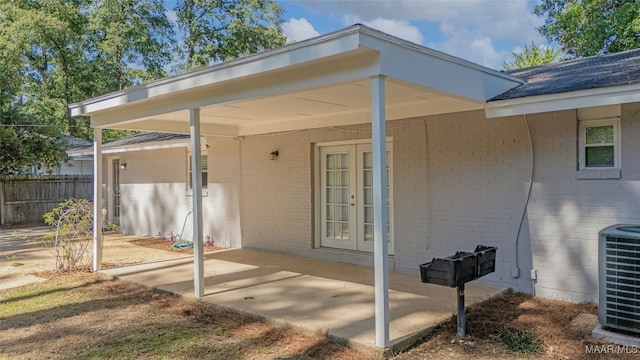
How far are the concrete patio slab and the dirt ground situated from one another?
17 cm

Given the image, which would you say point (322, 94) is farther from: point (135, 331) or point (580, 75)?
point (135, 331)

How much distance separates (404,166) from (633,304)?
3528mm

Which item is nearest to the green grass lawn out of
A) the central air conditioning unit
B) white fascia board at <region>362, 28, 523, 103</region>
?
the central air conditioning unit

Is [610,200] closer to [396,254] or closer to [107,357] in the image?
[396,254]

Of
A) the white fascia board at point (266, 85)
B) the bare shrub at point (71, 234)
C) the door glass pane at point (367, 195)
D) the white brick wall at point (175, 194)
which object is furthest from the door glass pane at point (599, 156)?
the bare shrub at point (71, 234)

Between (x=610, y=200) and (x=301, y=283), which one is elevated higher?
(x=610, y=200)

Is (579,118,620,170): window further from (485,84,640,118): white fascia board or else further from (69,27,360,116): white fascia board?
(69,27,360,116): white fascia board

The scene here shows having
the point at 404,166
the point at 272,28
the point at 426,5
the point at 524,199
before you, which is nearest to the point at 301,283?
the point at 404,166

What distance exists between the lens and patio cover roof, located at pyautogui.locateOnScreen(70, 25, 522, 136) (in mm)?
3980

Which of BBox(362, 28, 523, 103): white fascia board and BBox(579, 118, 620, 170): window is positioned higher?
BBox(362, 28, 523, 103): white fascia board

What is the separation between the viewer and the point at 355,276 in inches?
256

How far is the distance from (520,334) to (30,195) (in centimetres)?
1557

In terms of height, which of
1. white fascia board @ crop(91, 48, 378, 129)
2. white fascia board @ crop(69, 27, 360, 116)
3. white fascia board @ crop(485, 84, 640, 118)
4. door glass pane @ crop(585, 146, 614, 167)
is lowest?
door glass pane @ crop(585, 146, 614, 167)

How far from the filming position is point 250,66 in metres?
4.68
